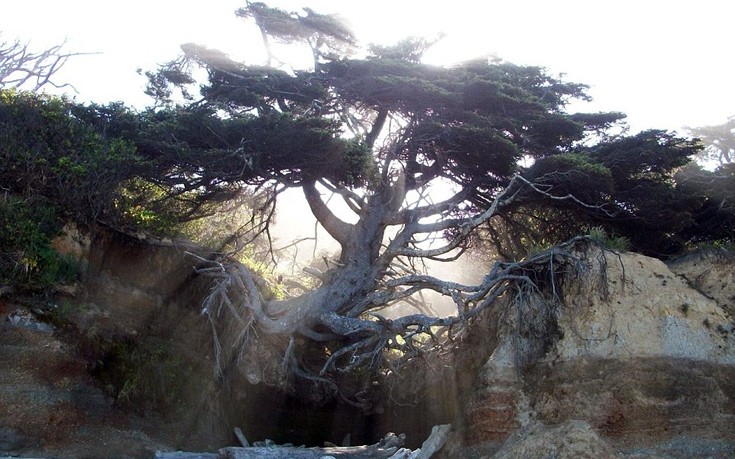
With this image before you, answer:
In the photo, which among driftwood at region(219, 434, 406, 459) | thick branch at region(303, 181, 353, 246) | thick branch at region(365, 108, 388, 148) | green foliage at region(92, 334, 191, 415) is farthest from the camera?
thick branch at region(365, 108, 388, 148)

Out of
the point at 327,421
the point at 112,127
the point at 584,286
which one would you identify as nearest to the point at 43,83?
the point at 112,127

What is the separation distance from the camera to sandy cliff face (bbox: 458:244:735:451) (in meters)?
11.2

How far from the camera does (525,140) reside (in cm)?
1505

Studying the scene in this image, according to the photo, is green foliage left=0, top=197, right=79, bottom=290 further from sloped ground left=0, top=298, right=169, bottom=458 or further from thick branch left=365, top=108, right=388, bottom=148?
thick branch left=365, top=108, right=388, bottom=148

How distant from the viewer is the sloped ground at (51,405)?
11.3 meters

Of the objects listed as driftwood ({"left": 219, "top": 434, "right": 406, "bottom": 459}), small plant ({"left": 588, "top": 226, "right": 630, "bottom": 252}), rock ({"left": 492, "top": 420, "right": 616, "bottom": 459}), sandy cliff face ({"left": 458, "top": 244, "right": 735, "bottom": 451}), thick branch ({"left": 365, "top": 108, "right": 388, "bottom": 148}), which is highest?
thick branch ({"left": 365, "top": 108, "right": 388, "bottom": 148})

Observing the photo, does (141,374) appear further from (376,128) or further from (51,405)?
(376,128)

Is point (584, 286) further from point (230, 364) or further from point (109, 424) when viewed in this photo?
point (109, 424)

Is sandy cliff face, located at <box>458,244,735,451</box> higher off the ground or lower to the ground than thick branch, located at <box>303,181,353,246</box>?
lower

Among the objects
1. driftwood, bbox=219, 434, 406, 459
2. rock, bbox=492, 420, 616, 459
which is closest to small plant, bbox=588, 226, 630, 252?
rock, bbox=492, 420, 616, 459

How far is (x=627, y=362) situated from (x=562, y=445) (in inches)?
113

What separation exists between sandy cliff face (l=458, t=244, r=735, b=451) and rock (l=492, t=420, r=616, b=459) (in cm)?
138

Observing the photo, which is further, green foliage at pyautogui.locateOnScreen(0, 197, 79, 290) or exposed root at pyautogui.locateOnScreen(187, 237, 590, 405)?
exposed root at pyautogui.locateOnScreen(187, 237, 590, 405)

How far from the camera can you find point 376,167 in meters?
14.4
